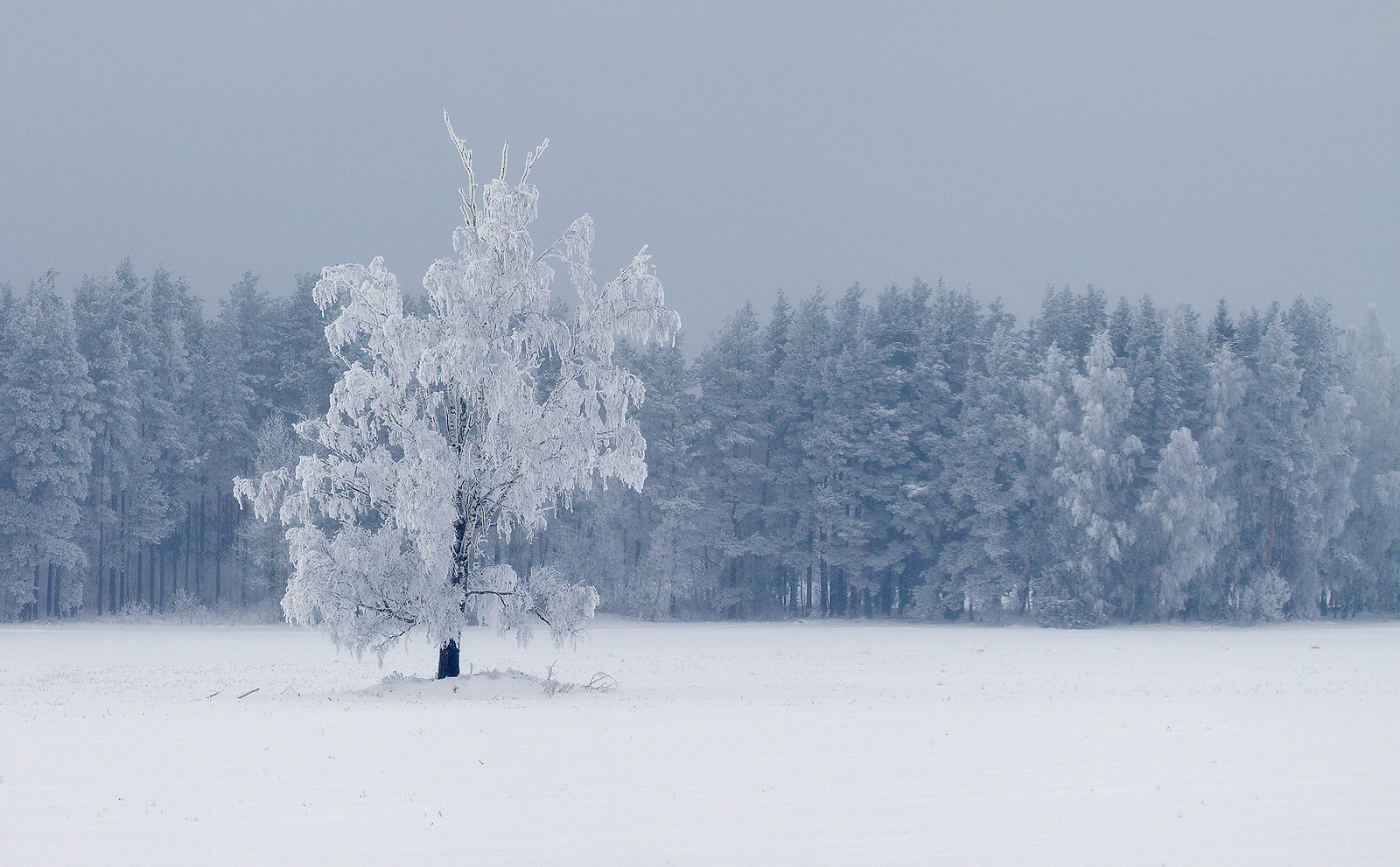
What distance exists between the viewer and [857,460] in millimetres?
60938

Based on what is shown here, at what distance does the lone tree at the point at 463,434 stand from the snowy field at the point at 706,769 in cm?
177

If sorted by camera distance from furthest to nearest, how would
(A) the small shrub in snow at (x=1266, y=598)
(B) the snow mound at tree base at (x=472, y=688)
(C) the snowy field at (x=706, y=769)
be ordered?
(A) the small shrub in snow at (x=1266, y=598)
(B) the snow mound at tree base at (x=472, y=688)
(C) the snowy field at (x=706, y=769)

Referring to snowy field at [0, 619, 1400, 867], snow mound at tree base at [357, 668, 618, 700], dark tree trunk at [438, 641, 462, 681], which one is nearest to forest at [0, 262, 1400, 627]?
snowy field at [0, 619, 1400, 867]

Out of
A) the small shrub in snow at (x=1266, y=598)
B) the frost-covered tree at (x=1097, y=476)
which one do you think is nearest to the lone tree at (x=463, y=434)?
the frost-covered tree at (x=1097, y=476)

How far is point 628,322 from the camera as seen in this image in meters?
24.5

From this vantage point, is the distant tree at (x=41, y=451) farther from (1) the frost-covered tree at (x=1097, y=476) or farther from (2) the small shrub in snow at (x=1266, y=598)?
(2) the small shrub in snow at (x=1266, y=598)

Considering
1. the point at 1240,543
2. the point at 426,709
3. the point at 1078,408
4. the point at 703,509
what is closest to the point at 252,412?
the point at 703,509

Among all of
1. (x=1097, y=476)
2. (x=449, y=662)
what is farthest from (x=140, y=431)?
(x=1097, y=476)

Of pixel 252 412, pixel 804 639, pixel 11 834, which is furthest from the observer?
pixel 252 412

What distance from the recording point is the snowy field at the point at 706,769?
10.1m

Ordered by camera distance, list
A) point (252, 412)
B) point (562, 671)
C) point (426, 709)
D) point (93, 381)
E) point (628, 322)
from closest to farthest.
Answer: point (426, 709), point (628, 322), point (562, 671), point (93, 381), point (252, 412)

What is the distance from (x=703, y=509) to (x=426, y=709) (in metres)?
40.4

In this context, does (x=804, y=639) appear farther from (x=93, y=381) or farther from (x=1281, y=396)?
(x=93, y=381)

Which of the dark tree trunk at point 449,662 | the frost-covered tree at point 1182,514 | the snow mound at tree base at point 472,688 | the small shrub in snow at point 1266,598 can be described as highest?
the frost-covered tree at point 1182,514
